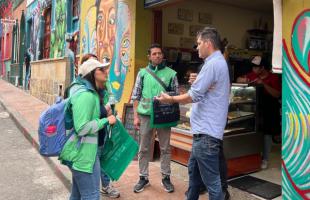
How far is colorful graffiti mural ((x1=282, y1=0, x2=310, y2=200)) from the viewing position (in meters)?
3.61

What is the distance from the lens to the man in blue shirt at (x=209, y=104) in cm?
323

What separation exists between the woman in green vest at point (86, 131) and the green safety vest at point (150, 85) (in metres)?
1.52

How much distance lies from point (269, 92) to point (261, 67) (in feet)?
1.61

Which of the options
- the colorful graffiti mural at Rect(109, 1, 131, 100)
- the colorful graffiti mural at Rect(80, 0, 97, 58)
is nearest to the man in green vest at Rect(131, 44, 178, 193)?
the colorful graffiti mural at Rect(109, 1, 131, 100)

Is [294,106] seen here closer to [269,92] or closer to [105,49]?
[269,92]

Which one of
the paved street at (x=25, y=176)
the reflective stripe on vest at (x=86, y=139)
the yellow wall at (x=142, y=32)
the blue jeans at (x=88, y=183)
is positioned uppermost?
the yellow wall at (x=142, y=32)

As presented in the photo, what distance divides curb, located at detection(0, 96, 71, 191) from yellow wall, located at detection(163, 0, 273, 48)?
11.6 feet

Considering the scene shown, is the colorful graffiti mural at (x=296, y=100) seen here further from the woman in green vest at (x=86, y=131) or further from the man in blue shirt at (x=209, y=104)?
the woman in green vest at (x=86, y=131)

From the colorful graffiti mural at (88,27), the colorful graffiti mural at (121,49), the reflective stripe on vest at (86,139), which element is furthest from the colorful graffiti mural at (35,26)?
the reflective stripe on vest at (86,139)

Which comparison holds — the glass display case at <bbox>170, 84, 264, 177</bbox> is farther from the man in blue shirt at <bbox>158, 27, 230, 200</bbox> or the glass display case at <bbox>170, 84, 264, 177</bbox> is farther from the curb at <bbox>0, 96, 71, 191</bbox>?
the man in blue shirt at <bbox>158, 27, 230, 200</bbox>

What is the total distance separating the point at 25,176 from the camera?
5988mm

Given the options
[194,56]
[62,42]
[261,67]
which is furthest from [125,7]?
[62,42]

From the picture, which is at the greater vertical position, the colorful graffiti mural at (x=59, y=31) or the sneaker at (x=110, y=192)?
the colorful graffiti mural at (x=59, y=31)

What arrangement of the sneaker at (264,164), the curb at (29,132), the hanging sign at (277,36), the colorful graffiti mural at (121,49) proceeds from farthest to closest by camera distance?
the colorful graffiti mural at (121,49) < the sneaker at (264,164) < the curb at (29,132) < the hanging sign at (277,36)
